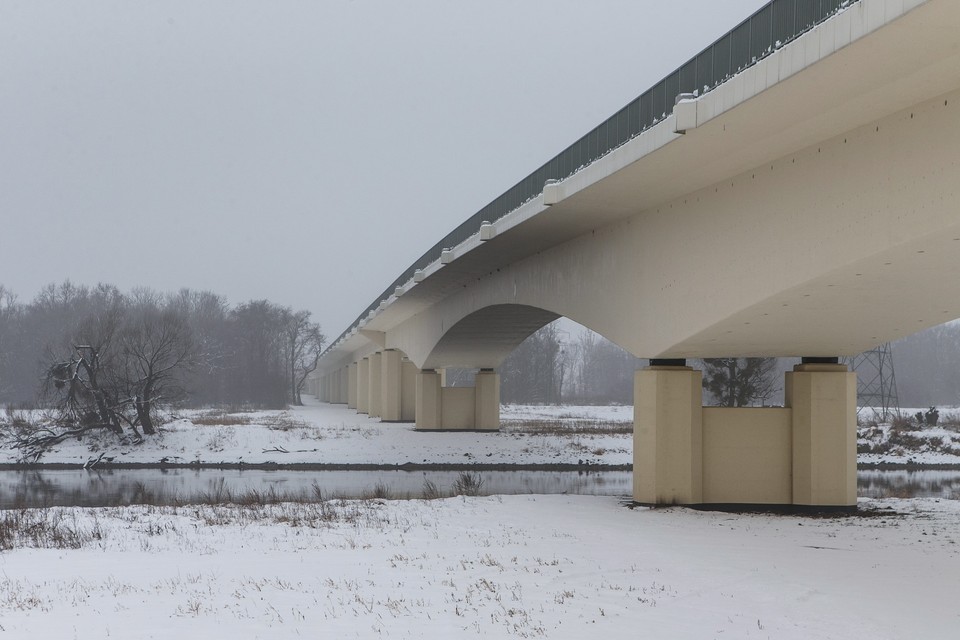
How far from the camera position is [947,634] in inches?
A: 350

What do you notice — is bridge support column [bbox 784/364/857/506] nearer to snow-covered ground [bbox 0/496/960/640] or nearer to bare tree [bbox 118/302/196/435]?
snow-covered ground [bbox 0/496/960/640]

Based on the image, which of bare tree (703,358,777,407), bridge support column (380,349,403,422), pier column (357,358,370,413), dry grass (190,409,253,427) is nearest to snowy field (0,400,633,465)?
dry grass (190,409,253,427)

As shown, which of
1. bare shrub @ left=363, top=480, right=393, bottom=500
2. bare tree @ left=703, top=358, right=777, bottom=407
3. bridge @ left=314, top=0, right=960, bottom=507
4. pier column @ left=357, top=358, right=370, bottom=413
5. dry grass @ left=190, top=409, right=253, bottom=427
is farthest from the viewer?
pier column @ left=357, top=358, right=370, bottom=413

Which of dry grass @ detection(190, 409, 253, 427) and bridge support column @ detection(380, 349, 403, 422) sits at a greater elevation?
bridge support column @ detection(380, 349, 403, 422)

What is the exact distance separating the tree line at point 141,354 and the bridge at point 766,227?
2272 centimetres

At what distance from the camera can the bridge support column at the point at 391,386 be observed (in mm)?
57719

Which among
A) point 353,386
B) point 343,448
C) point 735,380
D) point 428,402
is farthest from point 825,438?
point 353,386

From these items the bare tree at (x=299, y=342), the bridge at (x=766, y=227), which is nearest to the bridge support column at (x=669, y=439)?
the bridge at (x=766, y=227)

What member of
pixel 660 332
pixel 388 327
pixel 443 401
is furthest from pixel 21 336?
pixel 660 332

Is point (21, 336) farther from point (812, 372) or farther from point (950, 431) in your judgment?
point (812, 372)

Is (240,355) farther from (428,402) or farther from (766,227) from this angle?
(766,227)

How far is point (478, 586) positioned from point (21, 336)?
106091 mm

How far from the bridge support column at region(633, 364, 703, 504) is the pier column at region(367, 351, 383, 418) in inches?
1752

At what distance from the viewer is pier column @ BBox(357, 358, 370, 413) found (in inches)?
2901
